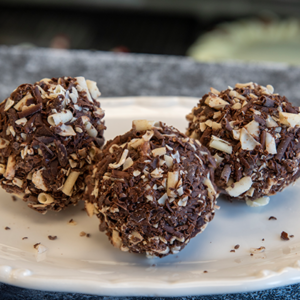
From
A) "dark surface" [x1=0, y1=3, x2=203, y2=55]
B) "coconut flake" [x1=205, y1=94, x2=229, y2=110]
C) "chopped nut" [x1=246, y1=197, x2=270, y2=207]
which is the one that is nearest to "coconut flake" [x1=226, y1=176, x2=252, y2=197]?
"chopped nut" [x1=246, y1=197, x2=270, y2=207]

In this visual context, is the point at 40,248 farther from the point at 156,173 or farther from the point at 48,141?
the point at 156,173

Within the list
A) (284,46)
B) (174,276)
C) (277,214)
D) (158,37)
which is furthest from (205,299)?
(158,37)

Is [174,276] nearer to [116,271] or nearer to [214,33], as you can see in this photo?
[116,271]

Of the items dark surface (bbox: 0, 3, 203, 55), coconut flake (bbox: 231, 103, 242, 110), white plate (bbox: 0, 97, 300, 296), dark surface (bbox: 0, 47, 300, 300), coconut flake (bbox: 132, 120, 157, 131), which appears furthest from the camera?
dark surface (bbox: 0, 3, 203, 55)

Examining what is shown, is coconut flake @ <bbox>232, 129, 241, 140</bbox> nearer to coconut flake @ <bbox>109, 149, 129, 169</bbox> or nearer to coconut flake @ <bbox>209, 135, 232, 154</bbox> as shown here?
coconut flake @ <bbox>209, 135, 232, 154</bbox>

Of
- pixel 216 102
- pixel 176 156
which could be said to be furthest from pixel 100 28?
pixel 176 156
